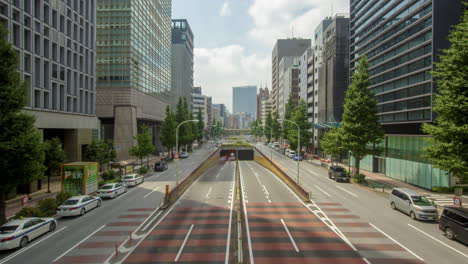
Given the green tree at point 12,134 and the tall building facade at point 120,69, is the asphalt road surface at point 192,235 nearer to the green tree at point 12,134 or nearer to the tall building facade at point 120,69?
the green tree at point 12,134

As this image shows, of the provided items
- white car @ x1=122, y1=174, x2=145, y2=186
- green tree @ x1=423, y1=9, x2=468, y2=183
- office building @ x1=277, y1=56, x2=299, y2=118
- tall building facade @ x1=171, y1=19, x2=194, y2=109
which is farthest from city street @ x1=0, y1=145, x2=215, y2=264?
tall building facade @ x1=171, y1=19, x2=194, y2=109

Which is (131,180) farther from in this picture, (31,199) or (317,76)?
(317,76)

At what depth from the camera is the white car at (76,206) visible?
2350 cm

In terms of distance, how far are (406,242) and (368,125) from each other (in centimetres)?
2447

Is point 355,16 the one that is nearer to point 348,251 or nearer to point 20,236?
point 348,251

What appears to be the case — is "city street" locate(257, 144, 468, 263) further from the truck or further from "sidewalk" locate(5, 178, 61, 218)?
"sidewalk" locate(5, 178, 61, 218)

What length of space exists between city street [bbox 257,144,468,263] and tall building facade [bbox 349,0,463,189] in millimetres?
10508

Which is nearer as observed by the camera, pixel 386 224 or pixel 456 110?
pixel 386 224

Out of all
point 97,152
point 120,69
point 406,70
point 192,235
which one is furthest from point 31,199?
point 406,70

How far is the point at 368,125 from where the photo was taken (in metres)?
39.9

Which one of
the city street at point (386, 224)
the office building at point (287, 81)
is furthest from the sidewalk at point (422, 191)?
the office building at point (287, 81)

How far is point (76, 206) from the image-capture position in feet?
78.3

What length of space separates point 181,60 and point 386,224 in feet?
411

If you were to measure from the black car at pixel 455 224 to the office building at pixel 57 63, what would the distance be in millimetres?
38764
